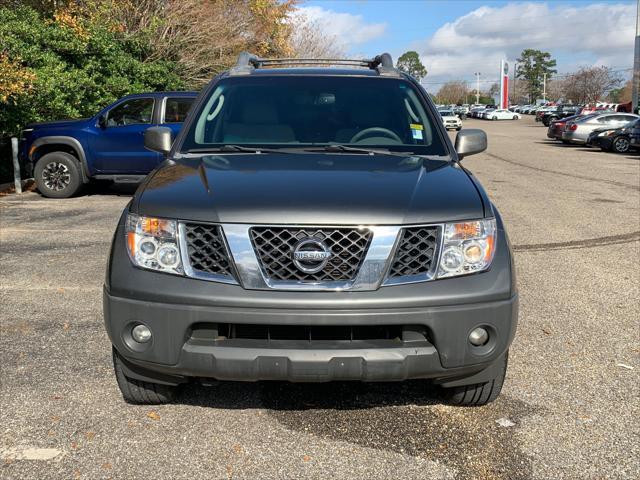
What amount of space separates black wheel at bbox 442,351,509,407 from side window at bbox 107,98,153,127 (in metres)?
9.57

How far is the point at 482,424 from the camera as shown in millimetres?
3398

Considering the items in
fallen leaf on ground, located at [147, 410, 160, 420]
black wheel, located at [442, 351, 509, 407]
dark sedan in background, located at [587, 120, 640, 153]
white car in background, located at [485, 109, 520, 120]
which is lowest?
fallen leaf on ground, located at [147, 410, 160, 420]

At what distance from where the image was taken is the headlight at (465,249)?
2982 mm

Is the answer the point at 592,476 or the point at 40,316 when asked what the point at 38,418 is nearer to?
the point at 40,316

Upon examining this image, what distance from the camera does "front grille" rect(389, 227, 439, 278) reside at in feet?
9.61

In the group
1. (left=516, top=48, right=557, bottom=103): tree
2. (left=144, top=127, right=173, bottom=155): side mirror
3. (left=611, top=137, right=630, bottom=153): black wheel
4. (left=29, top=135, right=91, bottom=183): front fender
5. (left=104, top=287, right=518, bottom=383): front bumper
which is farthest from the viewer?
(left=516, top=48, right=557, bottom=103): tree

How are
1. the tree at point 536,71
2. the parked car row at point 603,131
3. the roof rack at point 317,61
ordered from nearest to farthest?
the roof rack at point 317,61
the parked car row at point 603,131
the tree at point 536,71

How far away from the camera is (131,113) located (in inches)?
473

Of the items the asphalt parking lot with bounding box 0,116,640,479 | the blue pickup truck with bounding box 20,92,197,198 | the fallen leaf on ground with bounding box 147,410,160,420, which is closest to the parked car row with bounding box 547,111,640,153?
the blue pickup truck with bounding box 20,92,197,198

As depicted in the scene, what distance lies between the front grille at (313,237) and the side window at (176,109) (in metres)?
9.53

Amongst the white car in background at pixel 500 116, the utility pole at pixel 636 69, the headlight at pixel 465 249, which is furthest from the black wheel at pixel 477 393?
the white car in background at pixel 500 116

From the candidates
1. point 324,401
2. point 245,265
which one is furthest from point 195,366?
point 324,401

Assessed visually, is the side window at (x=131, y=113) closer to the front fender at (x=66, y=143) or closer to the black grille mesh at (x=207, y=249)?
the front fender at (x=66, y=143)

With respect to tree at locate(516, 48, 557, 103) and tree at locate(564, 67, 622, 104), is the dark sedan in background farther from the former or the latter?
tree at locate(516, 48, 557, 103)
